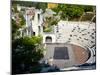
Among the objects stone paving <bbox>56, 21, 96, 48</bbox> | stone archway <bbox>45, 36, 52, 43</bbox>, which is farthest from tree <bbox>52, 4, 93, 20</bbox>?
stone archway <bbox>45, 36, 52, 43</bbox>

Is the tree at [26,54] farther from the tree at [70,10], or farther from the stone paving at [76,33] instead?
the tree at [70,10]

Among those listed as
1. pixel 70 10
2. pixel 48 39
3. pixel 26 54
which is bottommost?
pixel 26 54

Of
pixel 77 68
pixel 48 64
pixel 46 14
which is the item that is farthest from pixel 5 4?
pixel 77 68

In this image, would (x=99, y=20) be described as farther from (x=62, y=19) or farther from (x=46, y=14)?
(x=46, y=14)

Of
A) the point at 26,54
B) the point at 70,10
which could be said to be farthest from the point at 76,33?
the point at 26,54

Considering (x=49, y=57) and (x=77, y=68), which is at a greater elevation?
(x=49, y=57)

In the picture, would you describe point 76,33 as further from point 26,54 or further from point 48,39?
point 26,54

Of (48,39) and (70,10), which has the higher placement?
(70,10)

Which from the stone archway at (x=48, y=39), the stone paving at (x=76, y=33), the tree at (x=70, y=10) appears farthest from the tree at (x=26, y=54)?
the tree at (x=70, y=10)
